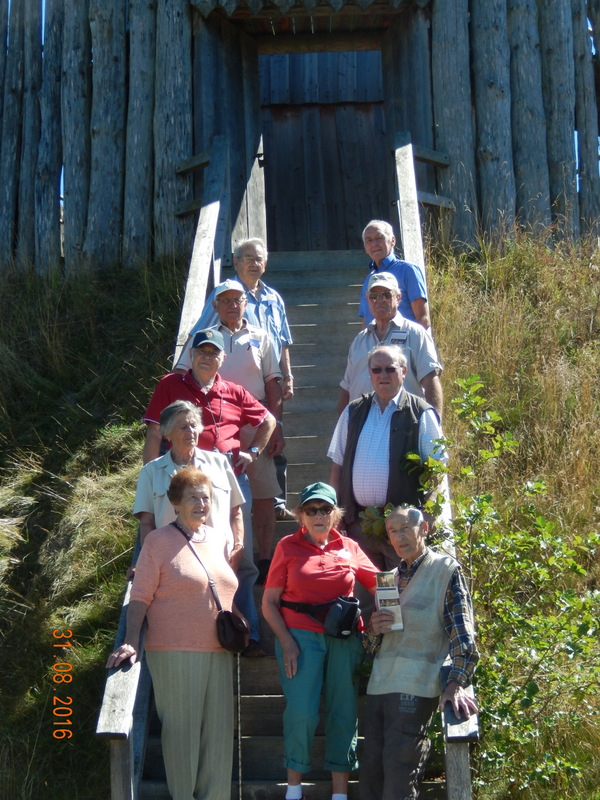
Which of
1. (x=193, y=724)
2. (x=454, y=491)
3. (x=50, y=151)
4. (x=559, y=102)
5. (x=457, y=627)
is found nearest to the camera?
(x=457, y=627)

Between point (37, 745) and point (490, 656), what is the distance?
223cm

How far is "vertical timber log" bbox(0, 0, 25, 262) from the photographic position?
32.8 feet

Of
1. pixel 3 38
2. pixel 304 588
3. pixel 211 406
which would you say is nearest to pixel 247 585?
pixel 304 588

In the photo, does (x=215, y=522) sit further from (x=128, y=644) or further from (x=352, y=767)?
(x=352, y=767)

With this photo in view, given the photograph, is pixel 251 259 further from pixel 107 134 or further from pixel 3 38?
pixel 3 38

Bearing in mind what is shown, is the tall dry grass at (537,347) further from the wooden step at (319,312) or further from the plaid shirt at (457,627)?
the plaid shirt at (457,627)

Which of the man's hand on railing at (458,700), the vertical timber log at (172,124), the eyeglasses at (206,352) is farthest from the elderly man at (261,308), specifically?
the vertical timber log at (172,124)

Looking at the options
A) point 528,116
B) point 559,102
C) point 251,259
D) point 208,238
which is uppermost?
point 559,102

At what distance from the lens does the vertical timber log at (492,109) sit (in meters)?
9.39

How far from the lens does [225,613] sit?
14.2ft

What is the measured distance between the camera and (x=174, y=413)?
4.62 m

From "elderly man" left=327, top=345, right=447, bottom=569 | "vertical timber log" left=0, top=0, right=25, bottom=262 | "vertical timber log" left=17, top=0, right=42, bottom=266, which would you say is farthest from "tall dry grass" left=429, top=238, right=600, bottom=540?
"vertical timber log" left=0, top=0, right=25, bottom=262

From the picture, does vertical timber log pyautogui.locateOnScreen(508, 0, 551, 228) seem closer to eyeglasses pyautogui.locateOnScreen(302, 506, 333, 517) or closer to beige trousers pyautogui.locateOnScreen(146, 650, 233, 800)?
eyeglasses pyautogui.locateOnScreen(302, 506, 333, 517)

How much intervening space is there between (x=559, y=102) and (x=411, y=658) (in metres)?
6.89
